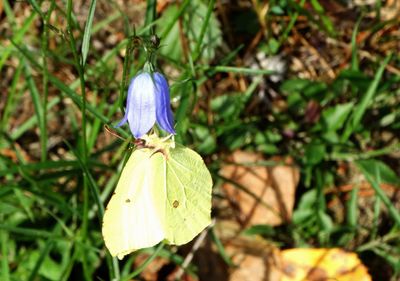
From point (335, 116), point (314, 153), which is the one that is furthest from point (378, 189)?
point (335, 116)

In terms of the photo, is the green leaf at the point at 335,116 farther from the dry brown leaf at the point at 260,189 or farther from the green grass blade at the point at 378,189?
the dry brown leaf at the point at 260,189

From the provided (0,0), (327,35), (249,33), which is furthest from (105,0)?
(327,35)

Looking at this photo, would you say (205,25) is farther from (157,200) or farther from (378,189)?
(378,189)

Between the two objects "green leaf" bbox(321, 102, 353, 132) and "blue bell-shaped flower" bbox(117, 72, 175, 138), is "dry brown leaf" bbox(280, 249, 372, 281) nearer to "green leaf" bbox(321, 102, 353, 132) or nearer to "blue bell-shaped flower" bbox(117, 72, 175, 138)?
"green leaf" bbox(321, 102, 353, 132)

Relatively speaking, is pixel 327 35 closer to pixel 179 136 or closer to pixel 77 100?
pixel 179 136

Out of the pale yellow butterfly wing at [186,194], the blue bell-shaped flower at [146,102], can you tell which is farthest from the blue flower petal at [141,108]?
the pale yellow butterfly wing at [186,194]
